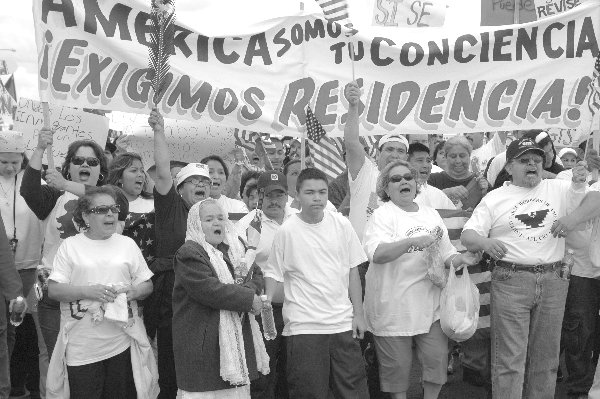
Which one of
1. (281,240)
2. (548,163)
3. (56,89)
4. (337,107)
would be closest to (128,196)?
Result: (56,89)

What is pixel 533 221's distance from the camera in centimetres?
583

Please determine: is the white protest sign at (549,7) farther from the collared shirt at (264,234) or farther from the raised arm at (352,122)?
the collared shirt at (264,234)

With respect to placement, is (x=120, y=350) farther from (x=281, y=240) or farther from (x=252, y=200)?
(x=252, y=200)

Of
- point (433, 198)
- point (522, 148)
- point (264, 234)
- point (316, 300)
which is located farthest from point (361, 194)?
point (522, 148)

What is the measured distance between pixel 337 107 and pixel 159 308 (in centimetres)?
224

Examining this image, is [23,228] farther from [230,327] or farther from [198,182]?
[230,327]

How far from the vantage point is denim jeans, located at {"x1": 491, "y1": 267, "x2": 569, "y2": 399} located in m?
5.83

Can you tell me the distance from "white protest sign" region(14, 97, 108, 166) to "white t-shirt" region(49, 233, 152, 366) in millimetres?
2431

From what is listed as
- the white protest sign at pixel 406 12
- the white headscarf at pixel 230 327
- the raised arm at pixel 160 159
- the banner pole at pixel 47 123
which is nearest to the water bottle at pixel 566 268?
the white headscarf at pixel 230 327

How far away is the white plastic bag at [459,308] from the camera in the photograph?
5711 mm

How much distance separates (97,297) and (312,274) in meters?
1.42

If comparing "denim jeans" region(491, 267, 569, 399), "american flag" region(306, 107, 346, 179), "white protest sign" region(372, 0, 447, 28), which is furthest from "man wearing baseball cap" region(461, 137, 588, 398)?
A: "white protest sign" region(372, 0, 447, 28)

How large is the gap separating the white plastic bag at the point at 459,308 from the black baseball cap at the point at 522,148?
0.89m

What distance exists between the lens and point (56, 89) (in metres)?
6.14
